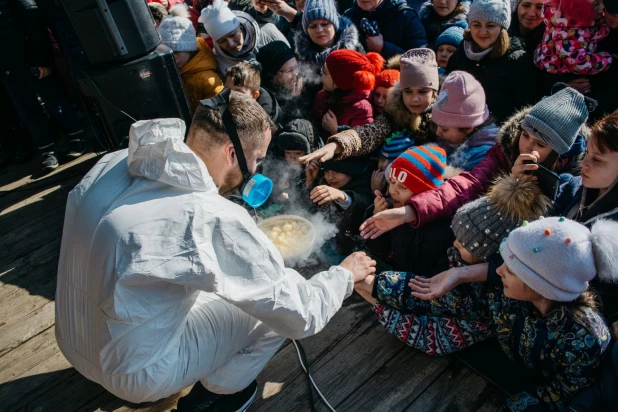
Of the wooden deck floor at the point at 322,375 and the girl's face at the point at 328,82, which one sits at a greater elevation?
the girl's face at the point at 328,82

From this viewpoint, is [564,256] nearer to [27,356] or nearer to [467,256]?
[467,256]

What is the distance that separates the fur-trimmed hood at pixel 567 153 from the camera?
2.32m

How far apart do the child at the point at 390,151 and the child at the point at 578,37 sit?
1196mm

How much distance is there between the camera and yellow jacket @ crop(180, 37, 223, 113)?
13.2 feet

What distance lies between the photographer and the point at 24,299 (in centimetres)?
301

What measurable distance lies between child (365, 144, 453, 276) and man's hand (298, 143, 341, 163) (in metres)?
0.52

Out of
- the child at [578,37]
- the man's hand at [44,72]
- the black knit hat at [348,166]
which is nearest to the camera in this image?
the child at [578,37]

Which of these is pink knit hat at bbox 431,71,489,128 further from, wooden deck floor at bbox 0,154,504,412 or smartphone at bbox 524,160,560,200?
wooden deck floor at bbox 0,154,504,412

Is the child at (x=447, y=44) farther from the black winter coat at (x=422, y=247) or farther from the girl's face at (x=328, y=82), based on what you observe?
the black winter coat at (x=422, y=247)

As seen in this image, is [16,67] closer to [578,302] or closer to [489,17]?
[489,17]

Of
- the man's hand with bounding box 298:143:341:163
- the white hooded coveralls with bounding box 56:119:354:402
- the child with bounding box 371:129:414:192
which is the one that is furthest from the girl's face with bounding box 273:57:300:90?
the white hooded coveralls with bounding box 56:119:354:402

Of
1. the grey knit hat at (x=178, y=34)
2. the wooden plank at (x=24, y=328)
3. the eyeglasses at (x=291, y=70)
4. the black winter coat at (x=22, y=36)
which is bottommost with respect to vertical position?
the wooden plank at (x=24, y=328)

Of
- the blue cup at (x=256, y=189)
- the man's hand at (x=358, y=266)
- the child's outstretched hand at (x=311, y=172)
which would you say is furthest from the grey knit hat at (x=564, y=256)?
the child's outstretched hand at (x=311, y=172)

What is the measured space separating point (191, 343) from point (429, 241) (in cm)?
138
